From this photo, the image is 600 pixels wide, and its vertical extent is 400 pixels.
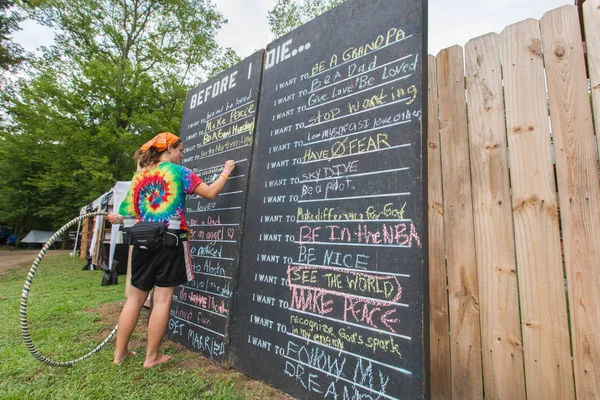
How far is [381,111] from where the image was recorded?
210cm

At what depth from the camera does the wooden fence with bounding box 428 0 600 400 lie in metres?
1.65

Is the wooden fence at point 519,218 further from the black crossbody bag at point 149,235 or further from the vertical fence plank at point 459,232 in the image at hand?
the black crossbody bag at point 149,235

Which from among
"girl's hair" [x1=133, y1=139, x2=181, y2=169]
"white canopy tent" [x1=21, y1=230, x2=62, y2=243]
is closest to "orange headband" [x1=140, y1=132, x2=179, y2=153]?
"girl's hair" [x1=133, y1=139, x2=181, y2=169]

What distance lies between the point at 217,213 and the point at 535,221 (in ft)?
8.63

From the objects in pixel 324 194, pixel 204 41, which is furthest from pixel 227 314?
pixel 204 41

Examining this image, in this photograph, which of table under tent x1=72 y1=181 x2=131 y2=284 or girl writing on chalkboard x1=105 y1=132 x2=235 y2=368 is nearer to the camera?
girl writing on chalkboard x1=105 y1=132 x2=235 y2=368

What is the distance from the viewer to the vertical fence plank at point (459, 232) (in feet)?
6.49

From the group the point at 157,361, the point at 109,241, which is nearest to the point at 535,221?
the point at 157,361

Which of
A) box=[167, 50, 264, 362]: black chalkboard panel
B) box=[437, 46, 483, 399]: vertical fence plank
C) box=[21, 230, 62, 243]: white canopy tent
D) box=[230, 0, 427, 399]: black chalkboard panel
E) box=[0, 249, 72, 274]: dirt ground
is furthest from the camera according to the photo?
box=[21, 230, 62, 243]: white canopy tent

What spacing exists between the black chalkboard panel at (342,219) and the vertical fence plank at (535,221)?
605 millimetres

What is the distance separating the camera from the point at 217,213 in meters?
3.21

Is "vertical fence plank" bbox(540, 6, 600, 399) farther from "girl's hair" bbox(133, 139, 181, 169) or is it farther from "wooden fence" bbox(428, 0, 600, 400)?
"girl's hair" bbox(133, 139, 181, 169)

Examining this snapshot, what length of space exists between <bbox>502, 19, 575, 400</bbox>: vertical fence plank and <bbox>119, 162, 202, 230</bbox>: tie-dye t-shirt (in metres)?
2.47

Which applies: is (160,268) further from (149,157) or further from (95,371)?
(149,157)
